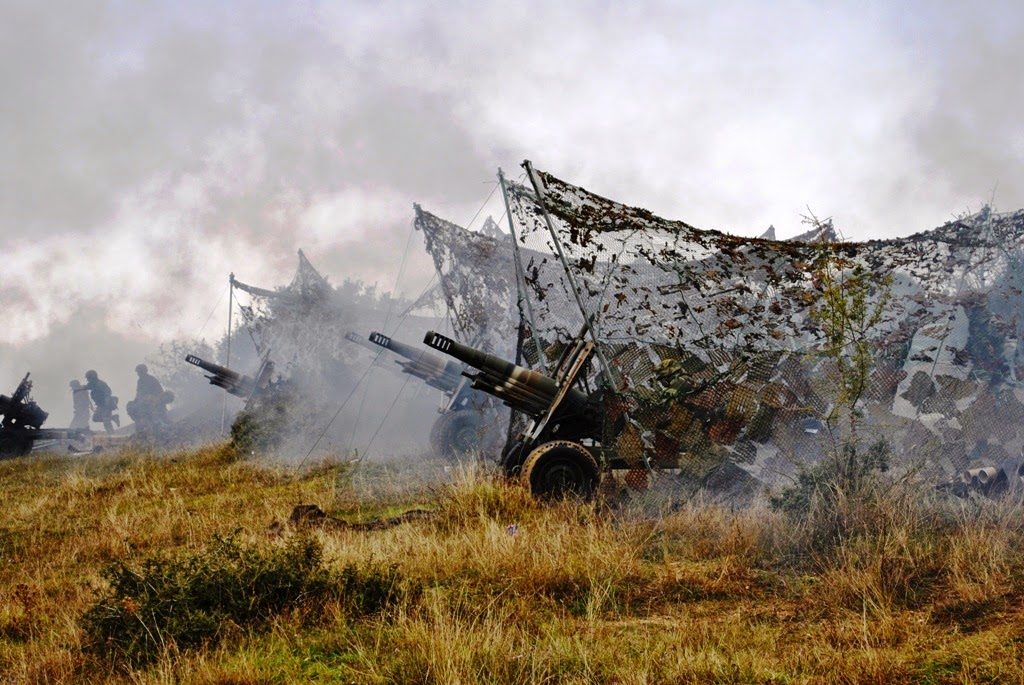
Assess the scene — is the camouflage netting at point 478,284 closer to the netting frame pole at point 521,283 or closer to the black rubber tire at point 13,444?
the netting frame pole at point 521,283

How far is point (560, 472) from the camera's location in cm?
712

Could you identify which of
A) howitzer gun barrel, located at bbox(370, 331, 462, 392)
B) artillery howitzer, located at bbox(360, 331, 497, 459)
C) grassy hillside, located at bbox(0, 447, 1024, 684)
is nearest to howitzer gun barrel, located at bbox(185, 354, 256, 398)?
howitzer gun barrel, located at bbox(370, 331, 462, 392)

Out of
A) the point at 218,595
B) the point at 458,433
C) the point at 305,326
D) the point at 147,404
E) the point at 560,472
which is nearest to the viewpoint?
the point at 218,595

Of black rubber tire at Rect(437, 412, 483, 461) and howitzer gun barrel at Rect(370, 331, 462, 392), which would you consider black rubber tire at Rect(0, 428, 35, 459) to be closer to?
howitzer gun barrel at Rect(370, 331, 462, 392)

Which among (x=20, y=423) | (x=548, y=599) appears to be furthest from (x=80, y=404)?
(x=548, y=599)

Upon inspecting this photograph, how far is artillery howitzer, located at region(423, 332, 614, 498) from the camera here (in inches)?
280

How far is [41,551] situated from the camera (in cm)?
697

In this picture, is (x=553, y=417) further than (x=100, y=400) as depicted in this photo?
No

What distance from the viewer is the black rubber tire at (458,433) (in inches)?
492

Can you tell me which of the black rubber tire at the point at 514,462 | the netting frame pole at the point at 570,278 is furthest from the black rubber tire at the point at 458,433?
the netting frame pole at the point at 570,278

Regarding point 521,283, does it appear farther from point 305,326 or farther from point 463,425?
point 305,326

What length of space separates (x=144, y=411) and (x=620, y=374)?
2493 centimetres

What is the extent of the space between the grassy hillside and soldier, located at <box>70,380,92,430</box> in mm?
24847

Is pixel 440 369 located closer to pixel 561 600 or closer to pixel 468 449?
pixel 468 449
